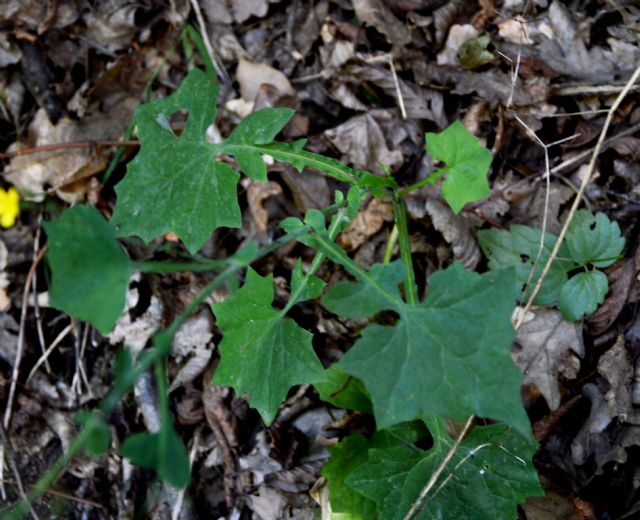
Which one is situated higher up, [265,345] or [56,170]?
[56,170]

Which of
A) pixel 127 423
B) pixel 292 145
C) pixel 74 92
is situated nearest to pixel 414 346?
pixel 292 145

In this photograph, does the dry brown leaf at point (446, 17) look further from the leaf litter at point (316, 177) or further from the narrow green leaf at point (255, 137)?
the narrow green leaf at point (255, 137)

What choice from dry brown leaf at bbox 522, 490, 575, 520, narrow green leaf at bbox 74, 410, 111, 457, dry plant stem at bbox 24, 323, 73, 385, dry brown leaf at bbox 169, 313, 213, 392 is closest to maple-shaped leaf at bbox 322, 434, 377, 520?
dry brown leaf at bbox 522, 490, 575, 520

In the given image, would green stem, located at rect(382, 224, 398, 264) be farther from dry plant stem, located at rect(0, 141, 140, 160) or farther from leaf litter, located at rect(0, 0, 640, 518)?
dry plant stem, located at rect(0, 141, 140, 160)

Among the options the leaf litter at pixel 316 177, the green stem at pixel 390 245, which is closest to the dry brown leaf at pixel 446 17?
the leaf litter at pixel 316 177

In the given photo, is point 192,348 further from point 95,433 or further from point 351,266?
point 95,433

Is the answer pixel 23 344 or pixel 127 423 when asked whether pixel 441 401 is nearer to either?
→ pixel 127 423

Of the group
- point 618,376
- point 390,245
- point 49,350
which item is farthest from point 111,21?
point 618,376

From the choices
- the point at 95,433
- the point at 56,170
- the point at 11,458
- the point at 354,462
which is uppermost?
the point at 95,433
